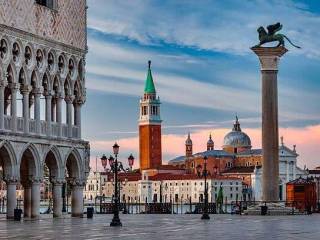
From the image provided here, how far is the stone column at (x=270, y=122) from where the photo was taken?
51.5 metres

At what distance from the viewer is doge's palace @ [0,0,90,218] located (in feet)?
131

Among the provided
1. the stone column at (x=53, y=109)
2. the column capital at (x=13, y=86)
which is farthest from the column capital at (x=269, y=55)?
the column capital at (x=13, y=86)

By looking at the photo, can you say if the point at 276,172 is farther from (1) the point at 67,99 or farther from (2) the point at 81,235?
(2) the point at 81,235

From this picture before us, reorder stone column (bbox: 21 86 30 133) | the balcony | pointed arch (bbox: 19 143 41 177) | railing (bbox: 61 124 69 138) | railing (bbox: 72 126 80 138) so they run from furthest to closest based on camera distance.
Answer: railing (bbox: 72 126 80 138)
railing (bbox: 61 124 69 138)
pointed arch (bbox: 19 143 41 177)
stone column (bbox: 21 86 30 133)
the balcony

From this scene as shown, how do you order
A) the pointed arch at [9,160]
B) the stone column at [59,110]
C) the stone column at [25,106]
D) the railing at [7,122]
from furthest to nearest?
the stone column at [59,110]
the stone column at [25,106]
the railing at [7,122]
the pointed arch at [9,160]

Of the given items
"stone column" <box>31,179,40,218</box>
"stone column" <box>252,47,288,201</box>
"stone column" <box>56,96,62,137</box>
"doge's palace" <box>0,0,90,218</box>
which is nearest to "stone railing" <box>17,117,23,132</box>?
"doge's palace" <box>0,0,90,218</box>

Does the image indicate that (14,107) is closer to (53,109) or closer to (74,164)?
(53,109)

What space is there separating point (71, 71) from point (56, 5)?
3348 millimetres

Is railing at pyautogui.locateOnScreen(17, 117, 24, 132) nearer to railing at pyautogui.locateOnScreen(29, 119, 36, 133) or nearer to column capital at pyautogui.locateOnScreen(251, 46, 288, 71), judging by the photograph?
railing at pyautogui.locateOnScreen(29, 119, 36, 133)

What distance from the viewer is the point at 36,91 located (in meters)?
42.1

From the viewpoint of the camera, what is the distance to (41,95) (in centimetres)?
4297

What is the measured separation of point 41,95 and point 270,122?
13.8m

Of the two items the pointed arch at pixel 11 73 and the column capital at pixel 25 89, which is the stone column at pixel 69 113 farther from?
the pointed arch at pixel 11 73

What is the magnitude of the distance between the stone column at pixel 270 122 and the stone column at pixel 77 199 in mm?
10689
